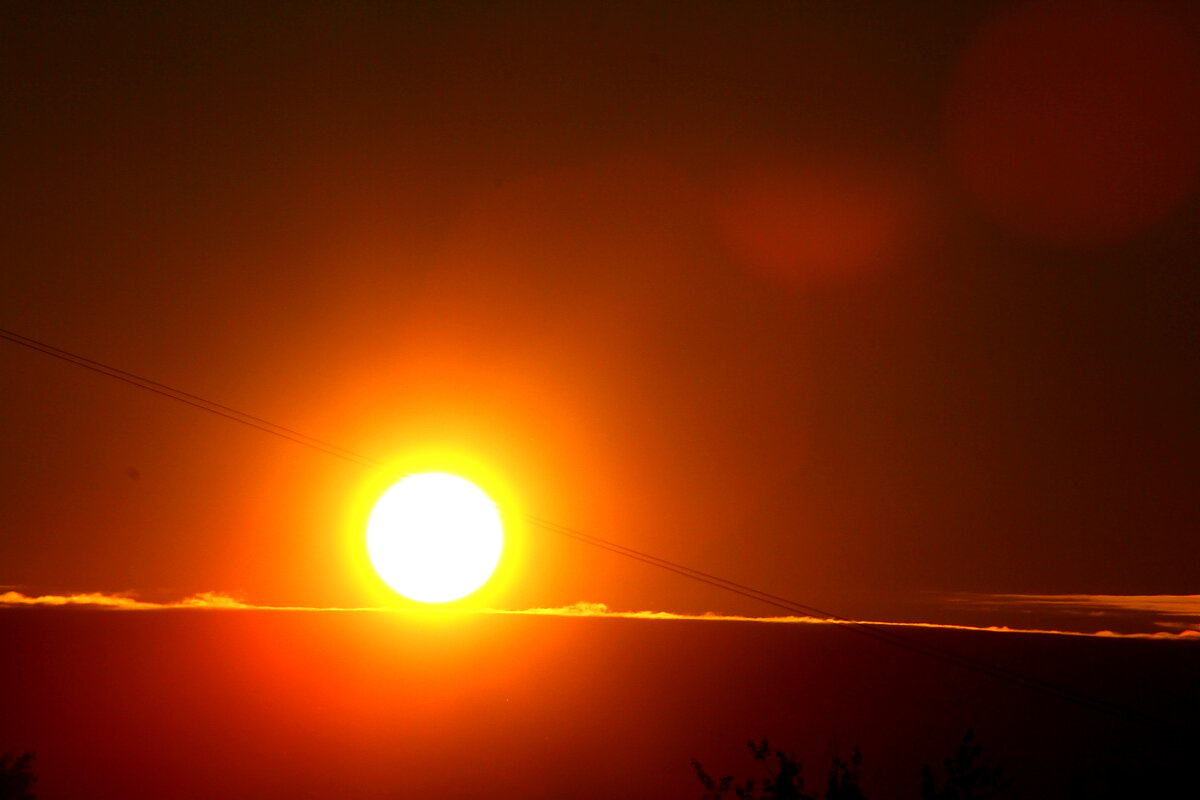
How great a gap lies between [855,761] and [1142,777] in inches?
262

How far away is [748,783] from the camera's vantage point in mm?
22797

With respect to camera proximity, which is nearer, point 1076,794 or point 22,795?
point 1076,794

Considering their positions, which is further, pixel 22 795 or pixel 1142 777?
pixel 22 795

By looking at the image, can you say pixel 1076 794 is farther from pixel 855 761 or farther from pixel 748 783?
pixel 748 783

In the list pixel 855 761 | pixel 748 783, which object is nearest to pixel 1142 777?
pixel 855 761

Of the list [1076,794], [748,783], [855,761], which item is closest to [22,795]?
[748,783]

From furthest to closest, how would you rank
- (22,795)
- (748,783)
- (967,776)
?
(22,795) < (748,783) < (967,776)

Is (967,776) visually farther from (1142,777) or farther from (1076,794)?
(1142,777)

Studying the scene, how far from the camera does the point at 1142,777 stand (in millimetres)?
21734

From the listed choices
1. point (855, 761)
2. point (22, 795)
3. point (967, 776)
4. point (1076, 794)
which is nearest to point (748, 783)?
point (855, 761)

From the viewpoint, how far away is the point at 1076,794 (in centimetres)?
2095

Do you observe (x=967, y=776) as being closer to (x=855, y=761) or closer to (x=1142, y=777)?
(x=855, y=761)

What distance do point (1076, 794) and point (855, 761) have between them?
4840 millimetres

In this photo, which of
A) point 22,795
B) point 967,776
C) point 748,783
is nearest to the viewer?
point 967,776
